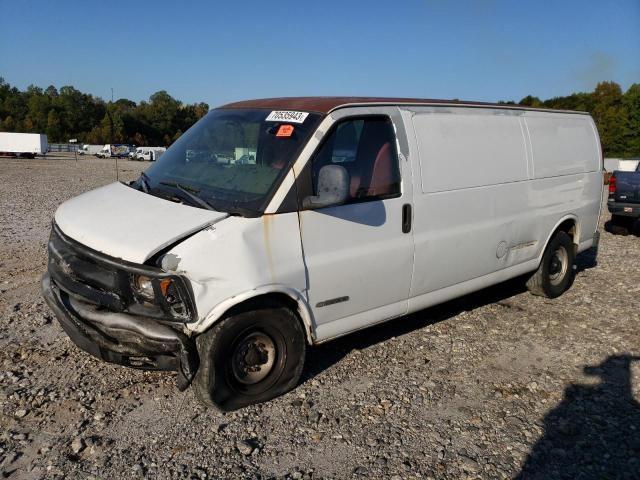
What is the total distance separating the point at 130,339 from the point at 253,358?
0.83 meters

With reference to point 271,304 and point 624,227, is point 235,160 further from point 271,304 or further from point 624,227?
point 624,227

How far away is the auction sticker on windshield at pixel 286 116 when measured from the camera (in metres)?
4.05

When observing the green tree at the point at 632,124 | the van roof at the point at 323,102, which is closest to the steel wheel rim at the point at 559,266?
the van roof at the point at 323,102

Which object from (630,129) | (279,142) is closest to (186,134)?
(279,142)

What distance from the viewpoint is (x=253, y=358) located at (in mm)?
3795

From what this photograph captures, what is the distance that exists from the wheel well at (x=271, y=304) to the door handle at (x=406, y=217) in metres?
1.13

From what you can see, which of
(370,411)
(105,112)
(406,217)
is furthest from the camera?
(105,112)

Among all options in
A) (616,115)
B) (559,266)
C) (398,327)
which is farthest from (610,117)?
(398,327)

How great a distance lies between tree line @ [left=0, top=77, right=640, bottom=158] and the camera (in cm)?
7038

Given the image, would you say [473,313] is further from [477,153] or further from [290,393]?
[290,393]

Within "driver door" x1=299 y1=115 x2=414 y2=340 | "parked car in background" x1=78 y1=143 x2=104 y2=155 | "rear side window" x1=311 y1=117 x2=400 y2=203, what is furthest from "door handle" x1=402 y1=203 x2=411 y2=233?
"parked car in background" x1=78 y1=143 x2=104 y2=155

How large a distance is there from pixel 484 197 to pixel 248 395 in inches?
110

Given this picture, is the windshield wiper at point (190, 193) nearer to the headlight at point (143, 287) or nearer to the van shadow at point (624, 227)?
the headlight at point (143, 287)

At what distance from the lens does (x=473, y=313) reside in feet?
19.7
